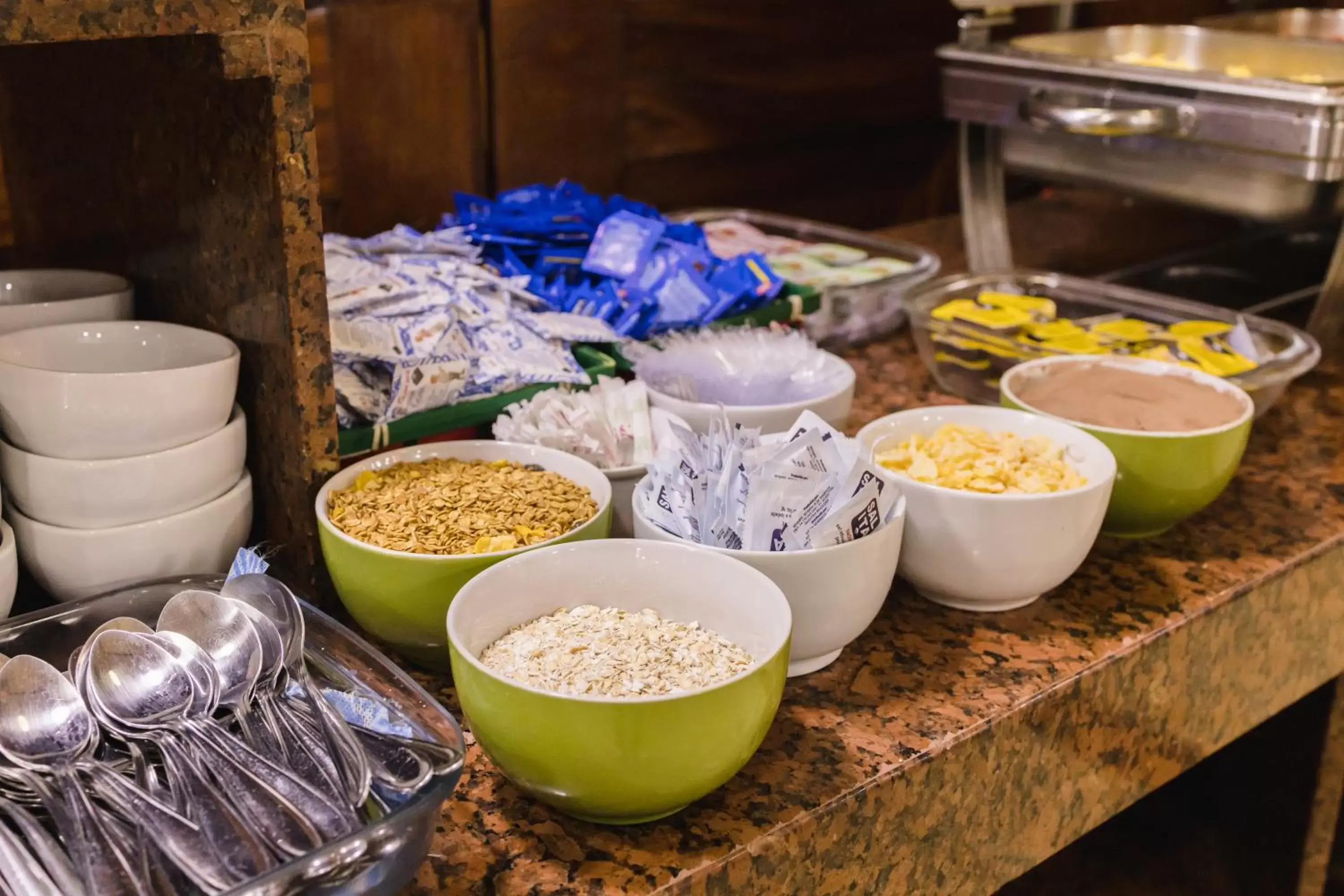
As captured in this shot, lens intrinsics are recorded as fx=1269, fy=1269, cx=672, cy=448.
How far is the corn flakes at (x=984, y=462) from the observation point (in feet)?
3.05

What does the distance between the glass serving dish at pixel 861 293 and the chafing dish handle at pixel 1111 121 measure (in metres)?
0.21

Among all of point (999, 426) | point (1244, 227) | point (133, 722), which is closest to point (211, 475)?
point (133, 722)

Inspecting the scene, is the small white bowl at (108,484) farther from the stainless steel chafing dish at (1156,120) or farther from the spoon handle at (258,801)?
the stainless steel chafing dish at (1156,120)

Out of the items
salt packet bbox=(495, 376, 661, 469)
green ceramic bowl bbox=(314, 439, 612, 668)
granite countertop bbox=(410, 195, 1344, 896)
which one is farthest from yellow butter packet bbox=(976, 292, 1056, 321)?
green ceramic bowl bbox=(314, 439, 612, 668)

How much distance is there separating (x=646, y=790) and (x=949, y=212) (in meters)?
1.89

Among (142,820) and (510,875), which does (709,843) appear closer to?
(510,875)

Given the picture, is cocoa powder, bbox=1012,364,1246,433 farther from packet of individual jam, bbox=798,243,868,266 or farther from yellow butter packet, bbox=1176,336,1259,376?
packet of individual jam, bbox=798,243,868,266

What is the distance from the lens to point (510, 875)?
685 millimetres

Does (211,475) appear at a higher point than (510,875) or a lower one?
higher

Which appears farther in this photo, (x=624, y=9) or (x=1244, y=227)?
(x=1244, y=227)

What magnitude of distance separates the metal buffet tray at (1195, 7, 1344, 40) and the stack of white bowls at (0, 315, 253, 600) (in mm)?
1700

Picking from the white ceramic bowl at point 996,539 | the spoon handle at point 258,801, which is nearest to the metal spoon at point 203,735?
the spoon handle at point 258,801

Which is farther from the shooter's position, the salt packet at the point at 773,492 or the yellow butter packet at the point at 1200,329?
the yellow butter packet at the point at 1200,329

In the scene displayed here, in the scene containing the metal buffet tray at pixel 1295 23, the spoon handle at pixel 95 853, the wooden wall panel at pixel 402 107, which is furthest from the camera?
the metal buffet tray at pixel 1295 23
